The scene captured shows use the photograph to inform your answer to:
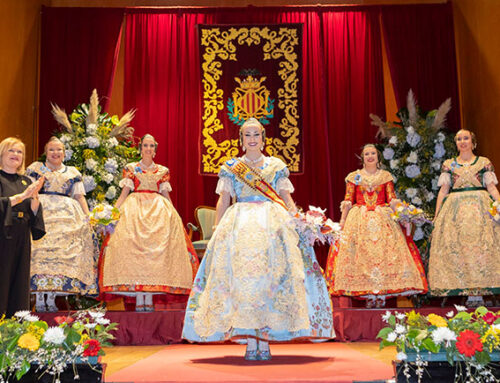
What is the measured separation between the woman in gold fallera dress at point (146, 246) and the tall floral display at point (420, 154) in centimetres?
274

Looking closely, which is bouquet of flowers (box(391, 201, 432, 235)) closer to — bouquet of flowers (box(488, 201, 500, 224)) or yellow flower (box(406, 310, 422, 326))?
bouquet of flowers (box(488, 201, 500, 224))

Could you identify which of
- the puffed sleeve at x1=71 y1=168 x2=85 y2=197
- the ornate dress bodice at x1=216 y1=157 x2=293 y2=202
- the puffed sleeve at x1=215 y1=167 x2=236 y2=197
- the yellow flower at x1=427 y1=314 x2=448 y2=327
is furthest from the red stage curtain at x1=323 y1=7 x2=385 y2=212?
the yellow flower at x1=427 y1=314 x2=448 y2=327

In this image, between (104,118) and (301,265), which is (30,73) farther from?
(301,265)

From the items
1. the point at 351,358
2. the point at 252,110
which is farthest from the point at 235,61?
the point at 351,358

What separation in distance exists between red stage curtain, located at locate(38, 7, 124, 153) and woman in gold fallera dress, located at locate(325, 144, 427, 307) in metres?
3.69

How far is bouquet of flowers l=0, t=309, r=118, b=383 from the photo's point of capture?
3.15 metres

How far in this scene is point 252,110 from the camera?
28.8ft

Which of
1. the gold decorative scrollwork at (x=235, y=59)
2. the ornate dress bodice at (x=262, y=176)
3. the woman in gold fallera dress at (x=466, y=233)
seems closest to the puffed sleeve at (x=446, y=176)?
the woman in gold fallera dress at (x=466, y=233)

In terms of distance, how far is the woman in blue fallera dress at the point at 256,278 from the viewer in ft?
13.6

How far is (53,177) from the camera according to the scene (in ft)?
21.0

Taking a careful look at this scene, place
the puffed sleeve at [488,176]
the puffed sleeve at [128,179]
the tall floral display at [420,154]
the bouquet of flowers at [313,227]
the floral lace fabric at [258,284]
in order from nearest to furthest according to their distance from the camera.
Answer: the floral lace fabric at [258,284] → the bouquet of flowers at [313,227] → the puffed sleeve at [488,176] → the puffed sleeve at [128,179] → the tall floral display at [420,154]

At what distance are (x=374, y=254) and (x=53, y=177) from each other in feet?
10.6

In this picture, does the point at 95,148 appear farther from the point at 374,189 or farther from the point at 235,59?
the point at 374,189

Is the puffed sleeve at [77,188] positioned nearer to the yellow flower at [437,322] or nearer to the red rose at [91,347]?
the red rose at [91,347]
